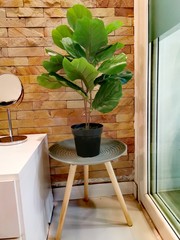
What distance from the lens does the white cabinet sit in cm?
73

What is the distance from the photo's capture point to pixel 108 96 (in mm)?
1033

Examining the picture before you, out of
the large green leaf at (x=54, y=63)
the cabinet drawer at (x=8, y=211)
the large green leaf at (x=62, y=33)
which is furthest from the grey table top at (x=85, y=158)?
the large green leaf at (x=62, y=33)

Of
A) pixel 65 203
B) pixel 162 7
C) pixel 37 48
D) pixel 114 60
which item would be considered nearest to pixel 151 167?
pixel 65 203

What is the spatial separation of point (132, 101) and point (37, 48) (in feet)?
2.44

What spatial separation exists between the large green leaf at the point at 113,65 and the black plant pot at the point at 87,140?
0.31m

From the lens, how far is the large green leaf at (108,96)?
1019 millimetres

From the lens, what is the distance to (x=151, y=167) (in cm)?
138

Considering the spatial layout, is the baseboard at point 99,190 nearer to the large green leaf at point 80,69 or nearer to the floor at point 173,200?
the floor at point 173,200

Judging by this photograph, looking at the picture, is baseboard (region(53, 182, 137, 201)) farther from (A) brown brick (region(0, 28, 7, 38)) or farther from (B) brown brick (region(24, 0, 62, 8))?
(B) brown brick (region(24, 0, 62, 8))

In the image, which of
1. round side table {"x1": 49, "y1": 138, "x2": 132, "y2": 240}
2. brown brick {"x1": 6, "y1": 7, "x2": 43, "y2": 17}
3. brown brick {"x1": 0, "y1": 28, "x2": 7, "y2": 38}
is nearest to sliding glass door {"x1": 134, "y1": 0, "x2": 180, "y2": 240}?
round side table {"x1": 49, "y1": 138, "x2": 132, "y2": 240}

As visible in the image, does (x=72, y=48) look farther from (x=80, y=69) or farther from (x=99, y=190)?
(x=99, y=190)

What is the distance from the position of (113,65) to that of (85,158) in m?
0.51

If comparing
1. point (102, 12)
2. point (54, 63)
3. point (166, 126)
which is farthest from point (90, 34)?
point (166, 126)

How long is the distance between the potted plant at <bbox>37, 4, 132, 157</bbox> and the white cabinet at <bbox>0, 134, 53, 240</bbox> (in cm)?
28
